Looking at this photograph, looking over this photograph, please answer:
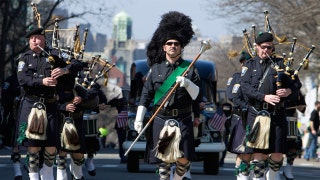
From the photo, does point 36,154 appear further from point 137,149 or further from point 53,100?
point 137,149

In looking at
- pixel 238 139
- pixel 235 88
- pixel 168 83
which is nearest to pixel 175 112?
pixel 168 83

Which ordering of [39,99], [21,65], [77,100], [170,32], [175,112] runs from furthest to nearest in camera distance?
[77,100]
[21,65]
[39,99]
[170,32]
[175,112]

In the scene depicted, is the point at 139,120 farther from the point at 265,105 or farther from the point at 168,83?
the point at 265,105

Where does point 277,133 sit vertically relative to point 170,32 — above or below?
below

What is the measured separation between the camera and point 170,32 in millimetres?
14047

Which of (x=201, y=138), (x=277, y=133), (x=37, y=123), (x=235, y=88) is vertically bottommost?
(x=201, y=138)

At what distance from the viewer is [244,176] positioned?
15734mm

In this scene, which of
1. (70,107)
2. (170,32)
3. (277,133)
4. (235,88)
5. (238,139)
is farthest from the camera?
(235,88)

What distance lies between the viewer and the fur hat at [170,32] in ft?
46.1

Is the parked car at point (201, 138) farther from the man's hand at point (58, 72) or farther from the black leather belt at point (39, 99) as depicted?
the man's hand at point (58, 72)

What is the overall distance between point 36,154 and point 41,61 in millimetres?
1181

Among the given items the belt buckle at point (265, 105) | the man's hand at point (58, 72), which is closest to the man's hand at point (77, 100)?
the man's hand at point (58, 72)

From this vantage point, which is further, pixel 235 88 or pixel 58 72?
pixel 235 88

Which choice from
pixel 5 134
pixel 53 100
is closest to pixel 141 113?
pixel 53 100
